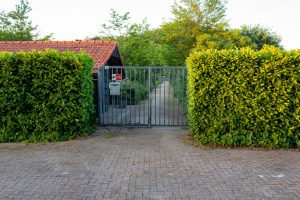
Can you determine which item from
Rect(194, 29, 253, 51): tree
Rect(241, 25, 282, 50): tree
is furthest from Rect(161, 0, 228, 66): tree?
Rect(241, 25, 282, 50): tree

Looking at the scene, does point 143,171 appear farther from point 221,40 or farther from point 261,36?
point 261,36

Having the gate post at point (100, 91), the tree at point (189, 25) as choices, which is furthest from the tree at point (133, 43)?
the gate post at point (100, 91)

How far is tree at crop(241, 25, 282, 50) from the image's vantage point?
22797 mm

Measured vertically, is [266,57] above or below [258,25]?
below

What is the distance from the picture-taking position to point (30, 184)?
4.62 metres

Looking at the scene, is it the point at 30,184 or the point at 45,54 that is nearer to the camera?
the point at 30,184

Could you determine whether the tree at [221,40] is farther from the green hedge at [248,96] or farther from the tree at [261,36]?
the green hedge at [248,96]

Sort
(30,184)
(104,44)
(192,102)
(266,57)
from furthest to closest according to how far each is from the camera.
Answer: (104,44) → (192,102) → (266,57) → (30,184)

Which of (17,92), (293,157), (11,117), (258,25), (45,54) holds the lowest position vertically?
(293,157)

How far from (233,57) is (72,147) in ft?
15.1

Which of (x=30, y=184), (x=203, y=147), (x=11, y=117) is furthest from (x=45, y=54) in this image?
(x=203, y=147)

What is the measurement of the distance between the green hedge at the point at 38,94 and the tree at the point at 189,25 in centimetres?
1139

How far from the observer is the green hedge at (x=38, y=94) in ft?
24.4

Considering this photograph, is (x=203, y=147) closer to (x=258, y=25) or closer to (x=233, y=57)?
(x=233, y=57)
